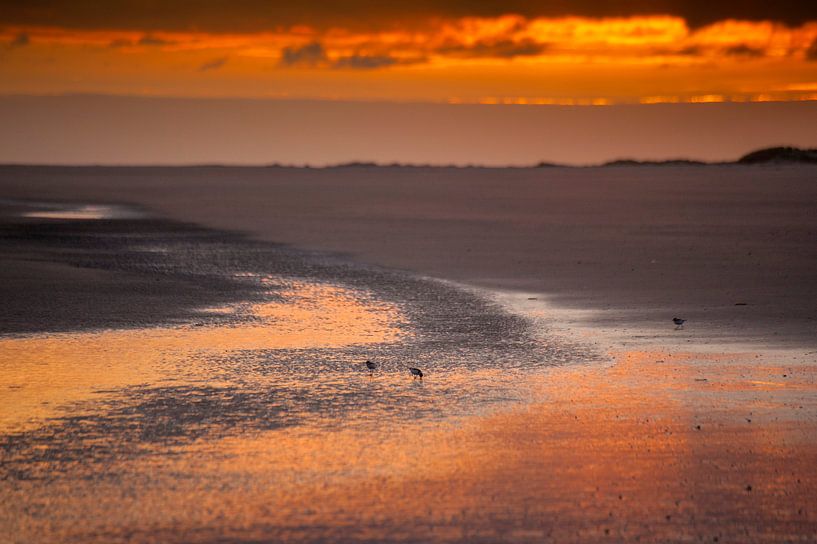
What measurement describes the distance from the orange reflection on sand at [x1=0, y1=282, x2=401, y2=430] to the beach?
0.07 meters

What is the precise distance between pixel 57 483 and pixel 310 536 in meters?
2.38

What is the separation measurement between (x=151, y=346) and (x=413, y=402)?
→ 5309 mm

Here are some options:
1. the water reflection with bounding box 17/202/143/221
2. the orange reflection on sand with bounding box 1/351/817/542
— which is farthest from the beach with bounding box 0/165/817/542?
the water reflection with bounding box 17/202/143/221

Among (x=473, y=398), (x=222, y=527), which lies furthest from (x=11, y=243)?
(x=222, y=527)

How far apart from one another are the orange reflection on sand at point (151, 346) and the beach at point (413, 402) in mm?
68

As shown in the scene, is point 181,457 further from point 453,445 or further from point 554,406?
point 554,406

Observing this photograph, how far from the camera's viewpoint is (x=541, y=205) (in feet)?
201

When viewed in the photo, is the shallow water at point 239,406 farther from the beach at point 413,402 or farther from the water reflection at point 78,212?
the water reflection at point 78,212

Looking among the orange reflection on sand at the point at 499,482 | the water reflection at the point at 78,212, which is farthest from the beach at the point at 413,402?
the water reflection at the point at 78,212

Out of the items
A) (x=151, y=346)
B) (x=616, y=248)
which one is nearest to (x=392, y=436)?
(x=151, y=346)

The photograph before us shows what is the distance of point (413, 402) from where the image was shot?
11562 mm

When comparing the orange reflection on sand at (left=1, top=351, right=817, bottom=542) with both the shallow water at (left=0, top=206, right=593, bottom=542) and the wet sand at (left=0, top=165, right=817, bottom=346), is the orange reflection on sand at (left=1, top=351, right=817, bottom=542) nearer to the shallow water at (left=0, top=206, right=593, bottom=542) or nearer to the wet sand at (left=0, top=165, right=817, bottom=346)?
the shallow water at (left=0, top=206, right=593, bottom=542)

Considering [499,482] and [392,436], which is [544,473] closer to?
[499,482]

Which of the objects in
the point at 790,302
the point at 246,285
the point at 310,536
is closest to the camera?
the point at 310,536
